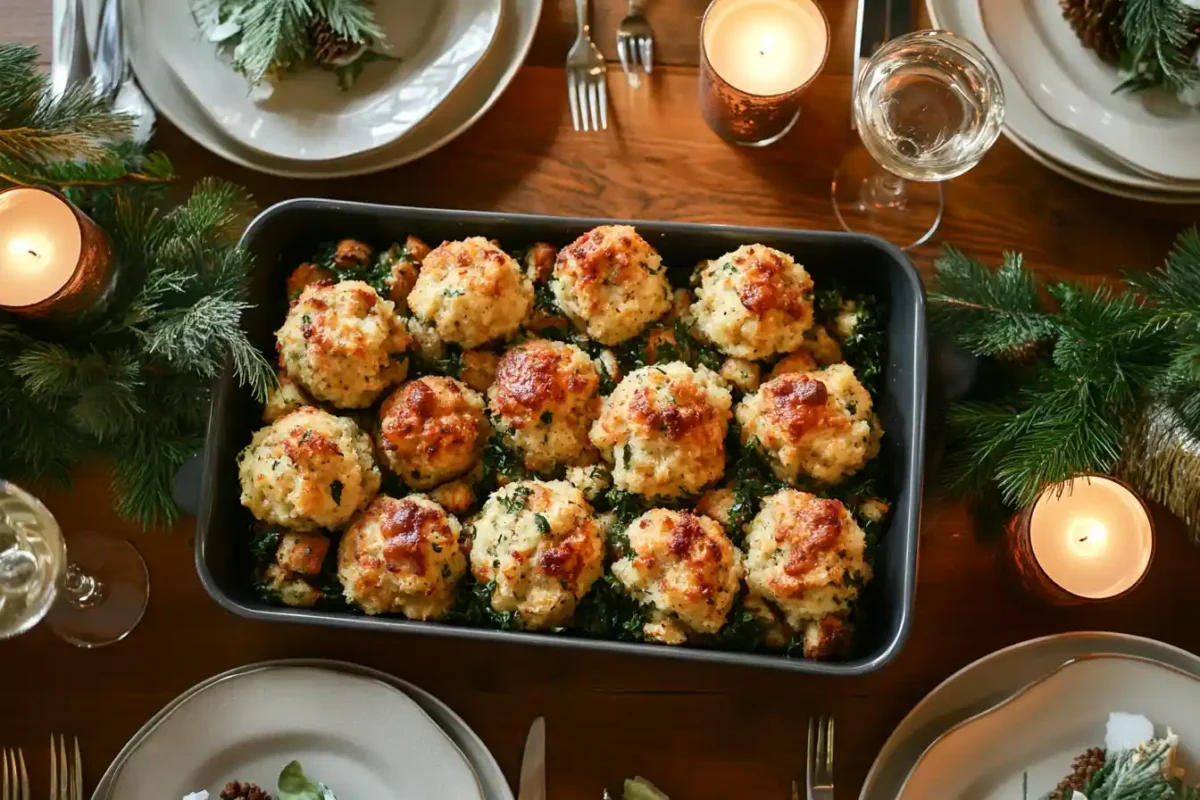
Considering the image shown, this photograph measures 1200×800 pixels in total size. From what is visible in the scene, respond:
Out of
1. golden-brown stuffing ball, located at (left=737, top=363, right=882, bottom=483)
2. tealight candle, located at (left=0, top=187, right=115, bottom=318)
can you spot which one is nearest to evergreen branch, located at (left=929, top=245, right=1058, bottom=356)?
golden-brown stuffing ball, located at (left=737, top=363, right=882, bottom=483)

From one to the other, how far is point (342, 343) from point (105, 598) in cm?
77

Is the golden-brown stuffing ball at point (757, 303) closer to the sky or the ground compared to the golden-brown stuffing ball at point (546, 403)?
closer to the sky

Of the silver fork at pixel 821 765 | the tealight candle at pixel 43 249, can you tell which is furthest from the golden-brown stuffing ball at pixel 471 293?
the silver fork at pixel 821 765

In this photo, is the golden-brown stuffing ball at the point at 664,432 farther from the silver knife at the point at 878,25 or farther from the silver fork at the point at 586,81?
the silver knife at the point at 878,25

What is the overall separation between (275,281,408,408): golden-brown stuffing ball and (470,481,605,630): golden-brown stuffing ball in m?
0.32

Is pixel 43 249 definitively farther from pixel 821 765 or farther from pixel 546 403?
pixel 821 765

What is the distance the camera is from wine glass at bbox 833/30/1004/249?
1.82 metres

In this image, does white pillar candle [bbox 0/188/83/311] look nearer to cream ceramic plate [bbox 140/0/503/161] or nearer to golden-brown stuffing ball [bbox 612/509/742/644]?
cream ceramic plate [bbox 140/0/503/161]

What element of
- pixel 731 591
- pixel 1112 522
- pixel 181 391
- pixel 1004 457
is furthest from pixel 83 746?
pixel 1112 522

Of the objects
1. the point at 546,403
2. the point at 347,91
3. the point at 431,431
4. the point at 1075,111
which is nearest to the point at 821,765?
the point at 546,403

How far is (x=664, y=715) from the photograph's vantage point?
186cm

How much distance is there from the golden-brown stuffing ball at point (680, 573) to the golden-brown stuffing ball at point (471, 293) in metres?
0.45

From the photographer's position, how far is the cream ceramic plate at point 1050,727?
5.55 ft

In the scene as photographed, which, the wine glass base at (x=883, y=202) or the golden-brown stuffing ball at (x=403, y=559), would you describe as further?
the wine glass base at (x=883, y=202)
